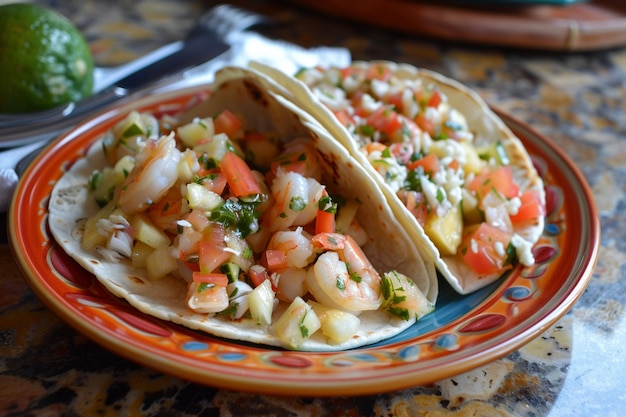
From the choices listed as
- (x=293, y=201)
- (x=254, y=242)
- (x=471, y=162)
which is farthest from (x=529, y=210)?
(x=254, y=242)

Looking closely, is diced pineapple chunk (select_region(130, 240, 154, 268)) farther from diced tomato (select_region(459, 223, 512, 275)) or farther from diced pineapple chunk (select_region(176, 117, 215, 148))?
diced tomato (select_region(459, 223, 512, 275))

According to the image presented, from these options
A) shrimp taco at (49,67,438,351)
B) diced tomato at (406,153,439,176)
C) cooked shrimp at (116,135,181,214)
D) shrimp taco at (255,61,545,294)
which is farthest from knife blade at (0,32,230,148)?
diced tomato at (406,153,439,176)

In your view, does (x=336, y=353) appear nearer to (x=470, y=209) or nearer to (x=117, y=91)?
(x=470, y=209)

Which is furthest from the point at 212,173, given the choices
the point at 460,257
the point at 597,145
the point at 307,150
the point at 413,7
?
the point at 413,7

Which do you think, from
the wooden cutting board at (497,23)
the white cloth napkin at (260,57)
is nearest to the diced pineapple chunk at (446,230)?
the white cloth napkin at (260,57)

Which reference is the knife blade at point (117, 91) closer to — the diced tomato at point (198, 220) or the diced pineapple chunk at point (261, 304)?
the diced tomato at point (198, 220)
